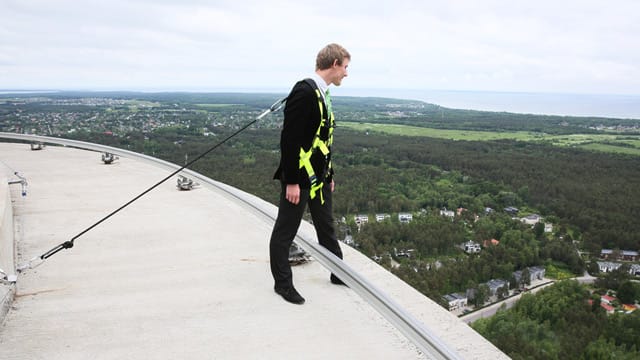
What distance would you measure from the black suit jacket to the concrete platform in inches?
32.1

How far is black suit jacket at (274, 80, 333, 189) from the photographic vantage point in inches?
98.2

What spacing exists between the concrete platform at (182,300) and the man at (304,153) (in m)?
0.32

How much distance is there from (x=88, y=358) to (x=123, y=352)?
0.15 m

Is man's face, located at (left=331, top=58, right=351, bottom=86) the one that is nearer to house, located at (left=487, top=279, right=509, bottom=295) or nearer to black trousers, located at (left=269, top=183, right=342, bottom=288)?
black trousers, located at (left=269, top=183, right=342, bottom=288)

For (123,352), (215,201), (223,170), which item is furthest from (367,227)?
(123,352)

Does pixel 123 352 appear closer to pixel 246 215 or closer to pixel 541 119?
pixel 246 215

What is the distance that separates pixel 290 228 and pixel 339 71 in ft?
3.13

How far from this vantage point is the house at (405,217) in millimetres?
44825

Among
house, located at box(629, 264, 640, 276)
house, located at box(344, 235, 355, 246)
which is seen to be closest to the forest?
house, located at box(344, 235, 355, 246)

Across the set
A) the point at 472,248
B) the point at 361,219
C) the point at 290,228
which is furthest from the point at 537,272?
the point at 290,228

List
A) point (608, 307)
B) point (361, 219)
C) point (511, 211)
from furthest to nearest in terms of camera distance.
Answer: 1. point (511, 211)
2. point (361, 219)
3. point (608, 307)

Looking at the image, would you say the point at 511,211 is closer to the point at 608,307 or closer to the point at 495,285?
the point at 495,285

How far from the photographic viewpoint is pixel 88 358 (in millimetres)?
2230

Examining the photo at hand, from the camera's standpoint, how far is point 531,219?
1973 inches
